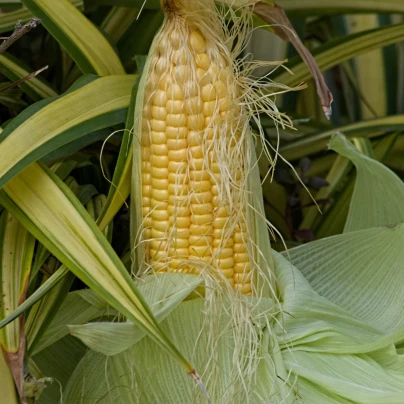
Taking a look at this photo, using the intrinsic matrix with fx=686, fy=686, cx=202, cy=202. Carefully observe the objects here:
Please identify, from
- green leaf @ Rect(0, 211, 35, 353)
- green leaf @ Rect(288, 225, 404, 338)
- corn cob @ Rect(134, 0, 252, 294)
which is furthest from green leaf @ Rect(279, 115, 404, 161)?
green leaf @ Rect(0, 211, 35, 353)

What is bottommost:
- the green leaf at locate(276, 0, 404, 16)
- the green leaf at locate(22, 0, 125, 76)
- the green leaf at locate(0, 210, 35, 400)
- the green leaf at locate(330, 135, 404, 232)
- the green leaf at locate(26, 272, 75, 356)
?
the green leaf at locate(330, 135, 404, 232)

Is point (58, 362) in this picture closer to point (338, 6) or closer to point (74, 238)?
point (74, 238)

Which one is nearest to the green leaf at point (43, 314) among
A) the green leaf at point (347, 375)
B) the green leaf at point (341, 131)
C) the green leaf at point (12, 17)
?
the green leaf at point (347, 375)

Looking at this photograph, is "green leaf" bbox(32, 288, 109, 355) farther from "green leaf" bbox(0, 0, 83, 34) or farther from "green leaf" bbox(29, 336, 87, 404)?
"green leaf" bbox(0, 0, 83, 34)

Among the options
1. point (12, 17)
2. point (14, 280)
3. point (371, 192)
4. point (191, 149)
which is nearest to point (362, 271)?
point (371, 192)

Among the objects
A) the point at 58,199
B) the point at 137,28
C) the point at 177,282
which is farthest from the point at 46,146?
the point at 137,28

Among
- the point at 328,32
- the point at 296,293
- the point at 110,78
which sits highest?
the point at 110,78

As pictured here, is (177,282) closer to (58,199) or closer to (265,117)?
(58,199)
